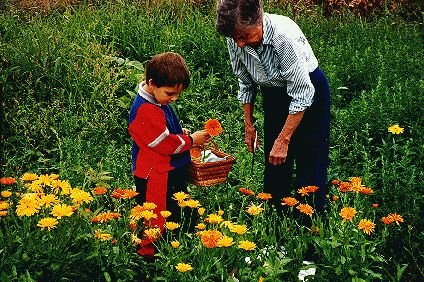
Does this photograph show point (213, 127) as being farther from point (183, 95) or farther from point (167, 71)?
point (183, 95)

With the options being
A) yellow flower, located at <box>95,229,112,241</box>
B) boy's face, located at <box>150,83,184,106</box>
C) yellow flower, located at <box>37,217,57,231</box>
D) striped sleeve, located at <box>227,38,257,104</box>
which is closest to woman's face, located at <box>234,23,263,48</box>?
striped sleeve, located at <box>227,38,257,104</box>

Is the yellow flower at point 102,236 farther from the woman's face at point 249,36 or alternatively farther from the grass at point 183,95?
the woman's face at point 249,36

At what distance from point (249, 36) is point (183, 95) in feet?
9.79

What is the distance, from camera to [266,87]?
11.0 ft

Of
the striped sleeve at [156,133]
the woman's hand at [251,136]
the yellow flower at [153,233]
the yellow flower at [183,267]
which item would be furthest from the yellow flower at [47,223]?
the woman's hand at [251,136]

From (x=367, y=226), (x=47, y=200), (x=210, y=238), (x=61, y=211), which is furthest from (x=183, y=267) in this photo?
(x=367, y=226)

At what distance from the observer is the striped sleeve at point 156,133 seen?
10.4ft

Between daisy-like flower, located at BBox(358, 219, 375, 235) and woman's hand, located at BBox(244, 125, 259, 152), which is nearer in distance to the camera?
daisy-like flower, located at BBox(358, 219, 375, 235)

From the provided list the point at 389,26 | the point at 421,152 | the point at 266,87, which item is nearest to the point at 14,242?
the point at 266,87

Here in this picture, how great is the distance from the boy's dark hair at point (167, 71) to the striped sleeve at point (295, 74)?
0.54 m

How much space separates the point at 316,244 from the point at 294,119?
69 centimetres

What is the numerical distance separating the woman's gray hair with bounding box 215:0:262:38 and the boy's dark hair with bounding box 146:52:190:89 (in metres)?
0.36

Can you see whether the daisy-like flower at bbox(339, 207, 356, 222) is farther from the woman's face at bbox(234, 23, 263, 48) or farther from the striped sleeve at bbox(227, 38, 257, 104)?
the striped sleeve at bbox(227, 38, 257, 104)

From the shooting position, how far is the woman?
292 cm
